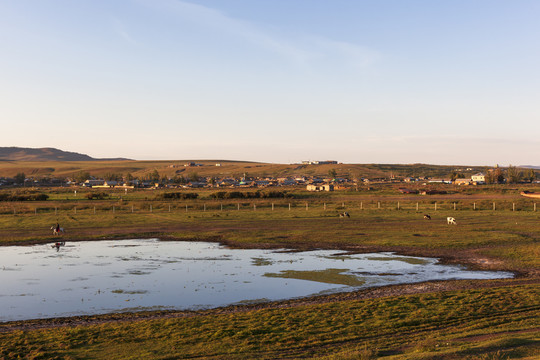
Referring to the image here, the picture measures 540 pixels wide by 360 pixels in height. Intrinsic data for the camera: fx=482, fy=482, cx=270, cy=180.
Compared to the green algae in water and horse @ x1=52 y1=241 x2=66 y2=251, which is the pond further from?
horse @ x1=52 y1=241 x2=66 y2=251

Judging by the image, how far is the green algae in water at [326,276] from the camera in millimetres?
A: 25711

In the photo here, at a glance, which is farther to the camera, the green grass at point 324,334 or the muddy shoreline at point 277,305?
the muddy shoreline at point 277,305

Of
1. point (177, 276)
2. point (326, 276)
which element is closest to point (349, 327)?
point (326, 276)

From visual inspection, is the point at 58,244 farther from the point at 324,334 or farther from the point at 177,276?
the point at 324,334

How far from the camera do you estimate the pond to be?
21766mm

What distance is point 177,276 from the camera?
2758 cm

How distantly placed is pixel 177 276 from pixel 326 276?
8495 mm

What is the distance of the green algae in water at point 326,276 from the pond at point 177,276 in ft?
0.17

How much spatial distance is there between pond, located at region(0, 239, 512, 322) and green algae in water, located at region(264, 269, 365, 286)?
0.05 metres

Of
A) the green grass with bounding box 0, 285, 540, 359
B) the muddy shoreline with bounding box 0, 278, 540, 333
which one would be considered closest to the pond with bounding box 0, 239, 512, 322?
the muddy shoreline with bounding box 0, 278, 540, 333

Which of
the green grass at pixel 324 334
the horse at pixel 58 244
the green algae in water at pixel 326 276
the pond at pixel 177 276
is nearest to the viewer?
the green grass at pixel 324 334

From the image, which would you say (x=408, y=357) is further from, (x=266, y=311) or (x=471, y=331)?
(x=266, y=311)

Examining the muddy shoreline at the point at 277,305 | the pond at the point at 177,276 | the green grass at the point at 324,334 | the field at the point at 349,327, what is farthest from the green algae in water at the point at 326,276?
the green grass at the point at 324,334

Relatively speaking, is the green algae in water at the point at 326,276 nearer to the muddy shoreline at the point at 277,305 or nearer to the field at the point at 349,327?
the muddy shoreline at the point at 277,305
